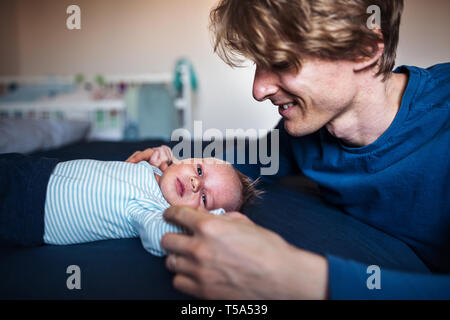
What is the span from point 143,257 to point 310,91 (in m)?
0.53

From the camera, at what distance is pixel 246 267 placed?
0.46 m

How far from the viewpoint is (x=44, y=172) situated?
0.82m

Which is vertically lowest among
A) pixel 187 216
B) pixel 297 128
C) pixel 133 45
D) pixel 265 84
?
pixel 187 216

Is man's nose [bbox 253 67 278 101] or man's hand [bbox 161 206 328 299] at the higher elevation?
man's nose [bbox 253 67 278 101]

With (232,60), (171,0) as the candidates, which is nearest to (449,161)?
(232,60)

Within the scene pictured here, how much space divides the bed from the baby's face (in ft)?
0.29

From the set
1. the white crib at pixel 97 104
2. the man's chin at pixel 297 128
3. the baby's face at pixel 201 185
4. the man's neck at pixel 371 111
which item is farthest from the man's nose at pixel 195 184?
the white crib at pixel 97 104

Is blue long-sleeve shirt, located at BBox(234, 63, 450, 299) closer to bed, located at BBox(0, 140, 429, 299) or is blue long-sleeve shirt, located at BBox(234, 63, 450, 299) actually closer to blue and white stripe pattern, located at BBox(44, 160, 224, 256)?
bed, located at BBox(0, 140, 429, 299)

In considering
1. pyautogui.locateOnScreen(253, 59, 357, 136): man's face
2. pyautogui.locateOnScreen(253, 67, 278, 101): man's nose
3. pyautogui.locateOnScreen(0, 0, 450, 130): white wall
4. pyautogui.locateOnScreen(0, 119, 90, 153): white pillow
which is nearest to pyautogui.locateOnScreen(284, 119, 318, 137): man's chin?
pyautogui.locateOnScreen(253, 59, 357, 136): man's face

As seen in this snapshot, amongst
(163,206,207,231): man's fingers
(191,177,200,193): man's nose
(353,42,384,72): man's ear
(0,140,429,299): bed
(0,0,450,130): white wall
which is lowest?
(0,140,429,299): bed

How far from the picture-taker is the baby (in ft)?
2.52

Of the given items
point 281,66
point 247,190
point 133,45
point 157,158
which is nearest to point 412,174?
point 281,66

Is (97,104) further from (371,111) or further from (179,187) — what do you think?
(371,111)

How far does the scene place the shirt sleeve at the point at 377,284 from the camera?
476 millimetres
